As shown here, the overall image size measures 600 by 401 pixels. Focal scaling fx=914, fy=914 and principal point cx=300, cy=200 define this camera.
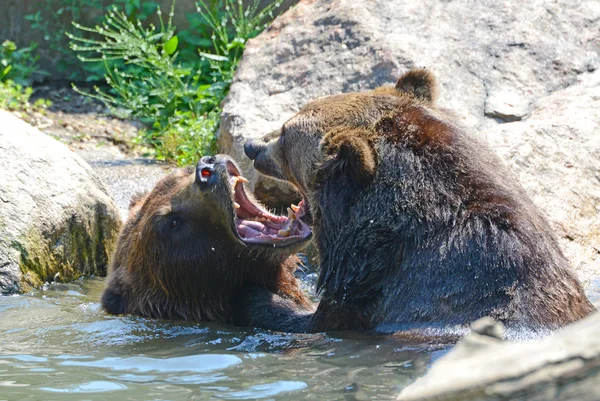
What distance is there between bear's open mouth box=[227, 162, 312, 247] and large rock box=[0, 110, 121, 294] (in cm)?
212

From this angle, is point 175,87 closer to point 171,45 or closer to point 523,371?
point 171,45

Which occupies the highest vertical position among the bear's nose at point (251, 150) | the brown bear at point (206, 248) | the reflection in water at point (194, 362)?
the bear's nose at point (251, 150)

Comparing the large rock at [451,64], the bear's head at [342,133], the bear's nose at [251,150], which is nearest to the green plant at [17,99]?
the large rock at [451,64]

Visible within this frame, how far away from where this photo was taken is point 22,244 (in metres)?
7.19

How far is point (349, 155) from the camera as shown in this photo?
4.61m

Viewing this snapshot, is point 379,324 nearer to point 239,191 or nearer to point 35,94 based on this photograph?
point 239,191

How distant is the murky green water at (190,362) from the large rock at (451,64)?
9.19 feet

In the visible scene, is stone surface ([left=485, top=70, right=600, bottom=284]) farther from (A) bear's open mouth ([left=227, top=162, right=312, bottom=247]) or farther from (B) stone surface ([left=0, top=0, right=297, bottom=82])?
(B) stone surface ([left=0, top=0, right=297, bottom=82])

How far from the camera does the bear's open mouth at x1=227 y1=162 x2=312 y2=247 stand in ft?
18.5

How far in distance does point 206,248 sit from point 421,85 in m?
1.76

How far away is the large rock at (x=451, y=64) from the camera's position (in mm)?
8234

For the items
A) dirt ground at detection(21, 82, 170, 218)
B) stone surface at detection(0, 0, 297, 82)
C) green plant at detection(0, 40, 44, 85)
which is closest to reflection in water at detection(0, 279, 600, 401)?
dirt ground at detection(21, 82, 170, 218)

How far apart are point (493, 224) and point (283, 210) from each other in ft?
13.8

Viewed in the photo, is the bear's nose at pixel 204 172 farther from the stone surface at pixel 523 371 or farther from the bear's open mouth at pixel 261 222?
the stone surface at pixel 523 371
